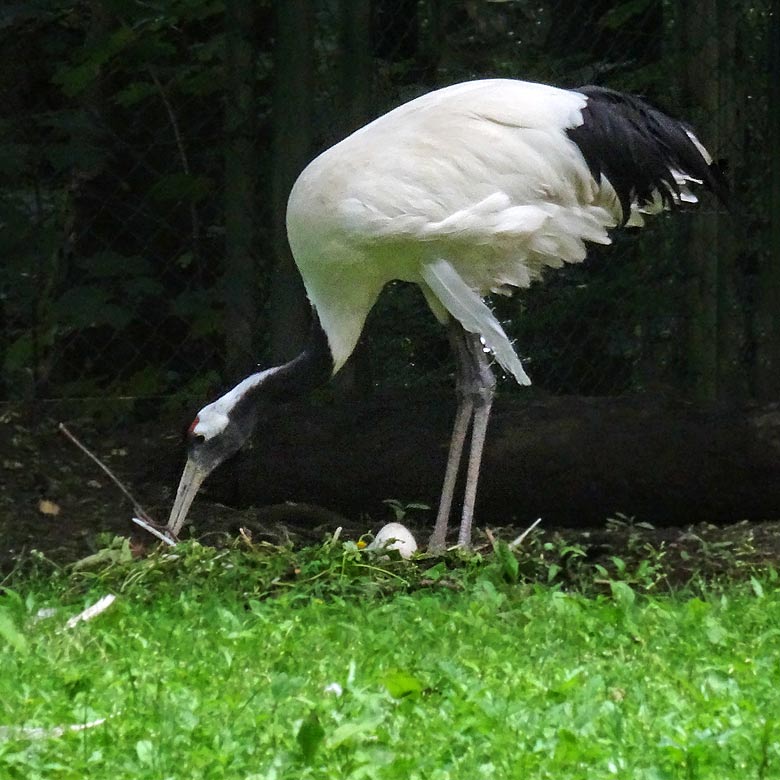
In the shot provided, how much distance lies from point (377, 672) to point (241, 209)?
363 cm

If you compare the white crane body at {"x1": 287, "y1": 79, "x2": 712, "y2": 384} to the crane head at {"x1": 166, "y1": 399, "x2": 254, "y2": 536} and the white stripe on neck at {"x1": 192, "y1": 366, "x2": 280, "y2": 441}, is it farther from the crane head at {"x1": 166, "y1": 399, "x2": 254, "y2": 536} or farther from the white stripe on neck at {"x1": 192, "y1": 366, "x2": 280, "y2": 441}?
the crane head at {"x1": 166, "y1": 399, "x2": 254, "y2": 536}

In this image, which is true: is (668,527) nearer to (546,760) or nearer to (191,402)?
(191,402)

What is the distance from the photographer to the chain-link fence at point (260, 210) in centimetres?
717

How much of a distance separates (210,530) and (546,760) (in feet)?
12.3

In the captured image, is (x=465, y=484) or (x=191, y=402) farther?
(x=191, y=402)

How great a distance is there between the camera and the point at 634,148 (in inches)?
242

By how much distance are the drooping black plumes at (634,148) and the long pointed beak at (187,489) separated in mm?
1861

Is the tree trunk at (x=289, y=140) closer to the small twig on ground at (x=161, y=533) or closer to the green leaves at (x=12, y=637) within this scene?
the small twig on ground at (x=161, y=533)

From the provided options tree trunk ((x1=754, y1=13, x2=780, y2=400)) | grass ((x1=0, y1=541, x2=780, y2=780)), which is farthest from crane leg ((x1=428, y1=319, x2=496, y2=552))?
tree trunk ((x1=754, y1=13, x2=780, y2=400))

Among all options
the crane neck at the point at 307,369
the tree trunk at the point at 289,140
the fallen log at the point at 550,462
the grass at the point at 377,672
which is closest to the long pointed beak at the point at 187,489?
the crane neck at the point at 307,369

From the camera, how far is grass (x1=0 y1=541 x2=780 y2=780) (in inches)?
119

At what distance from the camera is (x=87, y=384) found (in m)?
7.71

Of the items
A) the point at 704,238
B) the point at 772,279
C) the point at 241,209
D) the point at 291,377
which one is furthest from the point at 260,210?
the point at 772,279

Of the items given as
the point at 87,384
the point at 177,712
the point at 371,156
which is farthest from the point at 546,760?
the point at 87,384
